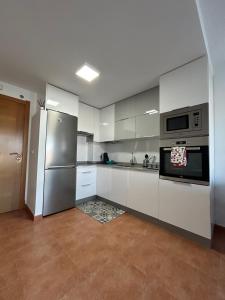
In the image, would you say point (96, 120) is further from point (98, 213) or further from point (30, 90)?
point (98, 213)

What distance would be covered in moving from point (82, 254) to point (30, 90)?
10.0ft

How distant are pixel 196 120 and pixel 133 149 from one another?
1.66 metres

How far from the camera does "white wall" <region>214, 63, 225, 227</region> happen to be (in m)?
2.17

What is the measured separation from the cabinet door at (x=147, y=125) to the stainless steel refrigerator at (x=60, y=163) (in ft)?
4.22

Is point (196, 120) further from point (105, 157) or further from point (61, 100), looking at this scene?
point (105, 157)

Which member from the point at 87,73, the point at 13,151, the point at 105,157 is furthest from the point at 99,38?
the point at 105,157

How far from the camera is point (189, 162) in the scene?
1869mm

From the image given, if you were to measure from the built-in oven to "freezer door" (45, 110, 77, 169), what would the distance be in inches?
66.2

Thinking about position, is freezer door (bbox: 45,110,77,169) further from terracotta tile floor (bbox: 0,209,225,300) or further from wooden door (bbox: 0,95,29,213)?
terracotta tile floor (bbox: 0,209,225,300)

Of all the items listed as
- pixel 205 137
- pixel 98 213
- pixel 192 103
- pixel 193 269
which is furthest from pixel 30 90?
pixel 193 269

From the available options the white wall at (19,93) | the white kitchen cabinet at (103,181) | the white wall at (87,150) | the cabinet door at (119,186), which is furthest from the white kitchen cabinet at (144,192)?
the white wall at (19,93)

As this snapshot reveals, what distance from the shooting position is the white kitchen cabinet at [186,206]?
5.55 feet

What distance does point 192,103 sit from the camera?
1.88 meters

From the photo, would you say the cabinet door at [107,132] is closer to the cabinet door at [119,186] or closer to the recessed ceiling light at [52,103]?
the cabinet door at [119,186]
